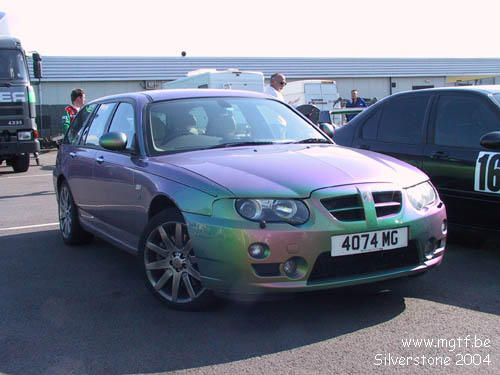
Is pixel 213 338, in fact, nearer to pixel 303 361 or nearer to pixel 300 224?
pixel 303 361

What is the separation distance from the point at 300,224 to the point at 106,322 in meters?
1.44

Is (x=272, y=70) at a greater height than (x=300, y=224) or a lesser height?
greater

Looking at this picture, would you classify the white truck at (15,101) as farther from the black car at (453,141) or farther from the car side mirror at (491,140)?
the car side mirror at (491,140)

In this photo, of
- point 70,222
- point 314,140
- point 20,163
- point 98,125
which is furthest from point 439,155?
point 20,163

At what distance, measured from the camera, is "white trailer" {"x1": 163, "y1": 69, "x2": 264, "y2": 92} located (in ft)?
63.6

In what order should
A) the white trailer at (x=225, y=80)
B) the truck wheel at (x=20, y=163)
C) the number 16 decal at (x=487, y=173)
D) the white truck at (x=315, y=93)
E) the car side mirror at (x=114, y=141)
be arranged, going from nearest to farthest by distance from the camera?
the car side mirror at (x=114, y=141) < the number 16 decal at (x=487, y=173) < the truck wheel at (x=20, y=163) < the white trailer at (x=225, y=80) < the white truck at (x=315, y=93)

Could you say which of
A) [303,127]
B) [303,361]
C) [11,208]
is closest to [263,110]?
[303,127]

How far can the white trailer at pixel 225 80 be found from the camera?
1938cm

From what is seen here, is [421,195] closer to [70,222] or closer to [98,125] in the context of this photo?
[98,125]

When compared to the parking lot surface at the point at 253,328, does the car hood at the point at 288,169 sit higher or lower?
higher

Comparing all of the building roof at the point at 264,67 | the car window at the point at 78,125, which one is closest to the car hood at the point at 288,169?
the car window at the point at 78,125

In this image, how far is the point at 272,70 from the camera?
3538cm

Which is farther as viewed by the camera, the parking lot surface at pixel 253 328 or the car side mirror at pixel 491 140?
the car side mirror at pixel 491 140

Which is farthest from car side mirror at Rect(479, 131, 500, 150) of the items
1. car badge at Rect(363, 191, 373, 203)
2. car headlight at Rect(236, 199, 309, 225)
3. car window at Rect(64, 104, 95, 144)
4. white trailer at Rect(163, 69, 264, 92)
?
white trailer at Rect(163, 69, 264, 92)
